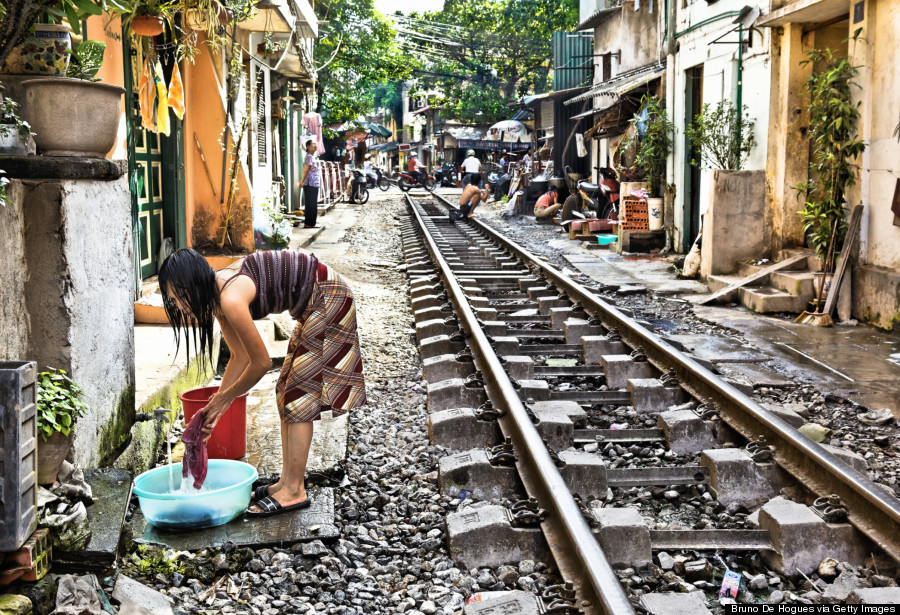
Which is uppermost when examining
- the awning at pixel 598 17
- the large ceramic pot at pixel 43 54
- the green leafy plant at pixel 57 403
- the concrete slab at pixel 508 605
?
the awning at pixel 598 17

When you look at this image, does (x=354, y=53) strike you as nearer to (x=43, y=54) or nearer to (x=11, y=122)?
(x=43, y=54)

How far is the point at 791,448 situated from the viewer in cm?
424

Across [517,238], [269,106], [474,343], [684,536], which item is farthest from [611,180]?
[684,536]

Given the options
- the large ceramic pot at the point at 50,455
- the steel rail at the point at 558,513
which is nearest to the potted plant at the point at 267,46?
the steel rail at the point at 558,513

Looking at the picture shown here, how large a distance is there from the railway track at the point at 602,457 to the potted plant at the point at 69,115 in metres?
2.23

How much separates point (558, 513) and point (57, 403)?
198cm

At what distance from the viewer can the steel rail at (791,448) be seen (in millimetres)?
3424

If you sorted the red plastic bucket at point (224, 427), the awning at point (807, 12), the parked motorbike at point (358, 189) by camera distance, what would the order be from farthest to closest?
the parked motorbike at point (358, 189) < the awning at point (807, 12) < the red plastic bucket at point (224, 427)

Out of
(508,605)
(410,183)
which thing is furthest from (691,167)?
(410,183)

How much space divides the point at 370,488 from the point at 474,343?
249cm

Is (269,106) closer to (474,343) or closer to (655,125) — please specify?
(655,125)

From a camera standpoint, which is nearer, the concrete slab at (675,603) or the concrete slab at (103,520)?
the concrete slab at (675,603)

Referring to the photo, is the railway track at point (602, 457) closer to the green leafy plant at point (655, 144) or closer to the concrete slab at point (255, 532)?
the concrete slab at point (255, 532)

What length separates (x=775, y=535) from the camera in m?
3.45
